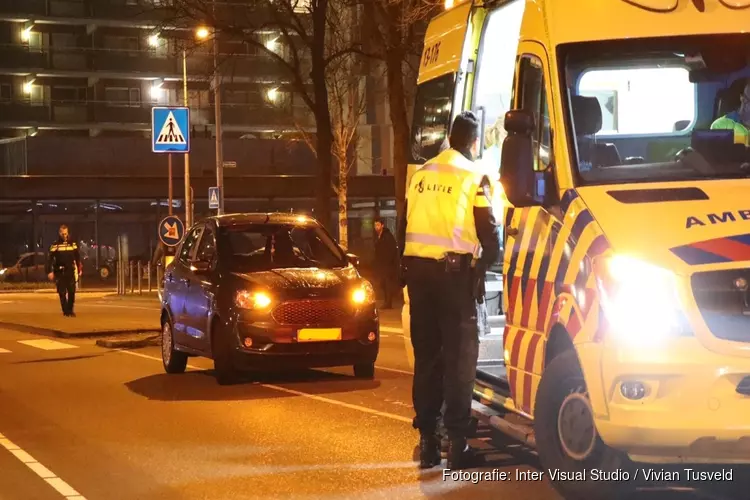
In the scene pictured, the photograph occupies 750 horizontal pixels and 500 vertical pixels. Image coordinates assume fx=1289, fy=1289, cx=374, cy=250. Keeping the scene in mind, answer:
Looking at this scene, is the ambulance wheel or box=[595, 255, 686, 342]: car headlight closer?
box=[595, 255, 686, 342]: car headlight

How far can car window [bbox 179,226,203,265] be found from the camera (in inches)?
586

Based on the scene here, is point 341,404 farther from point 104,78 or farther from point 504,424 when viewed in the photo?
point 104,78

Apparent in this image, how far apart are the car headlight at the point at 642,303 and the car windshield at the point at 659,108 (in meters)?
0.82

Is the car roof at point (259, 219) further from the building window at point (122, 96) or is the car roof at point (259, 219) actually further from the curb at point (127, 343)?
the building window at point (122, 96)

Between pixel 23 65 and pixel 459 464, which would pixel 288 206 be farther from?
pixel 459 464

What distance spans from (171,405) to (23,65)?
58.0 meters

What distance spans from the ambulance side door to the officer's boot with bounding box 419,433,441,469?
640mm

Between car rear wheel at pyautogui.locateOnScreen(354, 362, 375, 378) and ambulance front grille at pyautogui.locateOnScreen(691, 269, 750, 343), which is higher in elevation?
ambulance front grille at pyautogui.locateOnScreen(691, 269, 750, 343)

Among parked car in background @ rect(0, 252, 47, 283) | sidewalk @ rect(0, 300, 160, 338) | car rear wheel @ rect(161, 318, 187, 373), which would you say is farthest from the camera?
parked car in background @ rect(0, 252, 47, 283)

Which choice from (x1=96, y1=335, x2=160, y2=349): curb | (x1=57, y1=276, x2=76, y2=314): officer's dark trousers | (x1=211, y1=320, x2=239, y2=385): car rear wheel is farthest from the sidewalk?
(x1=211, y1=320, x2=239, y2=385): car rear wheel

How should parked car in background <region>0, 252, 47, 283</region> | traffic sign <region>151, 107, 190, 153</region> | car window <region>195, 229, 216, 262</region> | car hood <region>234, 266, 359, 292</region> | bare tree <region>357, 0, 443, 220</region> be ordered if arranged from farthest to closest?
parked car in background <region>0, 252, 47, 283</region>, bare tree <region>357, 0, 443, 220</region>, traffic sign <region>151, 107, 190, 153</region>, car window <region>195, 229, 216, 262</region>, car hood <region>234, 266, 359, 292</region>

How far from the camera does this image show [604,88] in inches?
309

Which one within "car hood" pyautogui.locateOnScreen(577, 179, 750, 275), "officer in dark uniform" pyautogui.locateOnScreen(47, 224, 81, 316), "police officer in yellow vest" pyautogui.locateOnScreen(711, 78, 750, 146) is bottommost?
"officer in dark uniform" pyautogui.locateOnScreen(47, 224, 81, 316)

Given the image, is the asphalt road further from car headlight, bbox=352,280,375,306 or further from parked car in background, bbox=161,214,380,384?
car headlight, bbox=352,280,375,306
